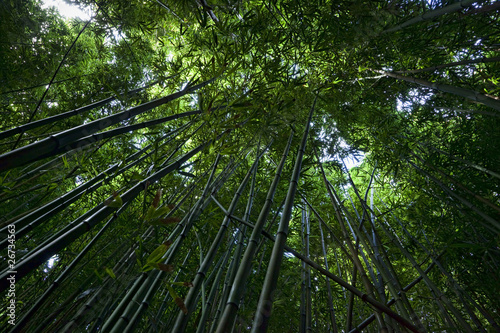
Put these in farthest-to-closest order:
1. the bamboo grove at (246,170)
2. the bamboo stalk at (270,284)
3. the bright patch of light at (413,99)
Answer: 1. the bright patch of light at (413,99)
2. the bamboo grove at (246,170)
3. the bamboo stalk at (270,284)

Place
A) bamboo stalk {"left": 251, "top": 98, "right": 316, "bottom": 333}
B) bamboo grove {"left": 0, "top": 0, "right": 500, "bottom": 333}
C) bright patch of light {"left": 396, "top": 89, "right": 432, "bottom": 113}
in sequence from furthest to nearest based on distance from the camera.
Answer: bright patch of light {"left": 396, "top": 89, "right": 432, "bottom": 113}
bamboo grove {"left": 0, "top": 0, "right": 500, "bottom": 333}
bamboo stalk {"left": 251, "top": 98, "right": 316, "bottom": 333}

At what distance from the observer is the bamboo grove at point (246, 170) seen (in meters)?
1.14

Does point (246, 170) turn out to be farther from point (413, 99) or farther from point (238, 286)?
point (413, 99)

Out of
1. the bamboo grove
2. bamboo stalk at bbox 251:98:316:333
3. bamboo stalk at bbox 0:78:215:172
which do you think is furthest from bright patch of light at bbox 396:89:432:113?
bamboo stalk at bbox 0:78:215:172

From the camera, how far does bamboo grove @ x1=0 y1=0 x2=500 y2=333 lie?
114 cm

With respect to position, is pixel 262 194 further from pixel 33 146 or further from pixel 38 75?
pixel 38 75

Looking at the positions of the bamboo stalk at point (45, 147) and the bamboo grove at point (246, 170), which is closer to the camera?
the bamboo stalk at point (45, 147)

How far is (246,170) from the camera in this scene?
2.96m

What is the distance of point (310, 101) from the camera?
9.32 feet

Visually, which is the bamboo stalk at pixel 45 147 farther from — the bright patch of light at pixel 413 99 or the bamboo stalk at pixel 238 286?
the bright patch of light at pixel 413 99

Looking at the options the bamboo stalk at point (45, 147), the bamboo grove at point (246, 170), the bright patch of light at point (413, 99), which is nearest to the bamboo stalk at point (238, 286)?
the bamboo grove at point (246, 170)

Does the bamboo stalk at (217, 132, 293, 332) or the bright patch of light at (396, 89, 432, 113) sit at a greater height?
the bright patch of light at (396, 89, 432, 113)

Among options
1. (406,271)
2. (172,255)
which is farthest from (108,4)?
(406,271)

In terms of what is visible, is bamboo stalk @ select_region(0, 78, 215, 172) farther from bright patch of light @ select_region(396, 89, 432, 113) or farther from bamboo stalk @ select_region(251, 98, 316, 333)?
bright patch of light @ select_region(396, 89, 432, 113)
